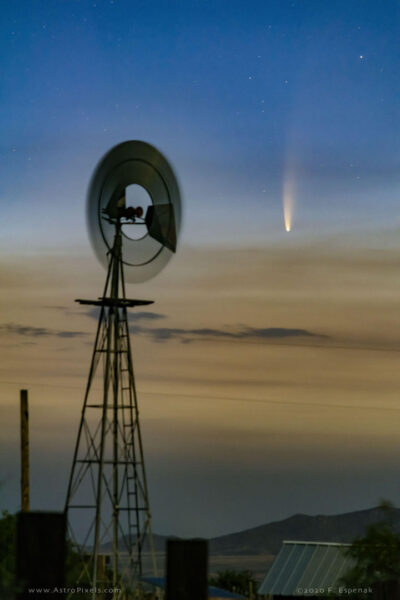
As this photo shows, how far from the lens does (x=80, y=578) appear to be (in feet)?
81.8

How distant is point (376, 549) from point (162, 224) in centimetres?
919

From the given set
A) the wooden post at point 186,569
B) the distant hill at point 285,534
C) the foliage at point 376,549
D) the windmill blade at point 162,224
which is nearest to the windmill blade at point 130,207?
the windmill blade at point 162,224

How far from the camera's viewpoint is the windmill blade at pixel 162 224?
24.1 metres

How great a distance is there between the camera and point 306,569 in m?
32.1

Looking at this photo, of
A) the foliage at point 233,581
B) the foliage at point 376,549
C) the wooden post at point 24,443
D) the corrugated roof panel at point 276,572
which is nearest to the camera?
the foliage at point 376,549

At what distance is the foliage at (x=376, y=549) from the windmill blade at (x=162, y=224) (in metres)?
8.15

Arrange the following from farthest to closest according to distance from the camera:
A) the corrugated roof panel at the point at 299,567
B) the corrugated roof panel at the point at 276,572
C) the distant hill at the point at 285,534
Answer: the distant hill at the point at 285,534, the corrugated roof panel at the point at 276,572, the corrugated roof panel at the point at 299,567

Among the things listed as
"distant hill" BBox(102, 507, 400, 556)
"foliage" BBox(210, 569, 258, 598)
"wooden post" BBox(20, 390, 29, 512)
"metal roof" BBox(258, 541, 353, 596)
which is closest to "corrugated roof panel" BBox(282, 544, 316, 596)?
"metal roof" BBox(258, 541, 353, 596)

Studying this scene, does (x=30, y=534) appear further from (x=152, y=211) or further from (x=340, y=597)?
(x=340, y=597)

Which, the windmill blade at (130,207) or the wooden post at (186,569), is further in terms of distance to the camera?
the windmill blade at (130,207)

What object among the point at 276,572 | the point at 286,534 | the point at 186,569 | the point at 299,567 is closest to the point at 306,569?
the point at 299,567

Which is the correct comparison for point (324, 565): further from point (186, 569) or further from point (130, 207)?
point (186, 569)

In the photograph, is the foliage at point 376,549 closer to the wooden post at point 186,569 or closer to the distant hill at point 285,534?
Result: the wooden post at point 186,569

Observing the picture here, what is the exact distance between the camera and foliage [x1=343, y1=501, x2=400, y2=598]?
19.4 meters
